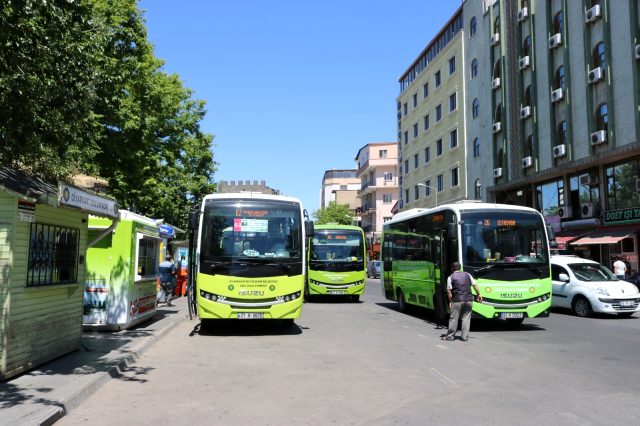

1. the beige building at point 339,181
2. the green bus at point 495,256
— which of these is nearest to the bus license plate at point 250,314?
the green bus at point 495,256

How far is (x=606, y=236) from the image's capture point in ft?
86.4

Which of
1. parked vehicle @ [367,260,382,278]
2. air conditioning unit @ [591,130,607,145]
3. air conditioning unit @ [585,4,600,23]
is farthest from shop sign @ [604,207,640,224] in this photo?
parked vehicle @ [367,260,382,278]

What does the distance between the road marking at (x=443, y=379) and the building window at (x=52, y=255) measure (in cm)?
585

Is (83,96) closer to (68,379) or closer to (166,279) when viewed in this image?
(68,379)

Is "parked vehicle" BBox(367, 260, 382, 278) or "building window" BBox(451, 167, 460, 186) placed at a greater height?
"building window" BBox(451, 167, 460, 186)

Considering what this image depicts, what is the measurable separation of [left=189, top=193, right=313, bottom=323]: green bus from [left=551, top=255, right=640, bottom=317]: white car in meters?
9.23

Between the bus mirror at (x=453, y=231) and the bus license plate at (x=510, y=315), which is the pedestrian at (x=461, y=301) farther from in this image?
the bus license plate at (x=510, y=315)

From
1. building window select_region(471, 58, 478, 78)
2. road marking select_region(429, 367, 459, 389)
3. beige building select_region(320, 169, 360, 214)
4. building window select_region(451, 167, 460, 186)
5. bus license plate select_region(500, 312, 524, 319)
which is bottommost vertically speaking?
road marking select_region(429, 367, 459, 389)

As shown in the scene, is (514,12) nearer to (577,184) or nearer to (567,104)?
(567,104)

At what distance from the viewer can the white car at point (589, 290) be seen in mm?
16078

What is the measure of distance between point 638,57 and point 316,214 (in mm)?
67497

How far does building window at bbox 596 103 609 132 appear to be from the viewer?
87.8 feet

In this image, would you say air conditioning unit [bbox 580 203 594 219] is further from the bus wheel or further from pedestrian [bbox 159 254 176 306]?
pedestrian [bbox 159 254 176 306]

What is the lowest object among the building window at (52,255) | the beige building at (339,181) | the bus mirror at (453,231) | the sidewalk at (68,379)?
the sidewalk at (68,379)
